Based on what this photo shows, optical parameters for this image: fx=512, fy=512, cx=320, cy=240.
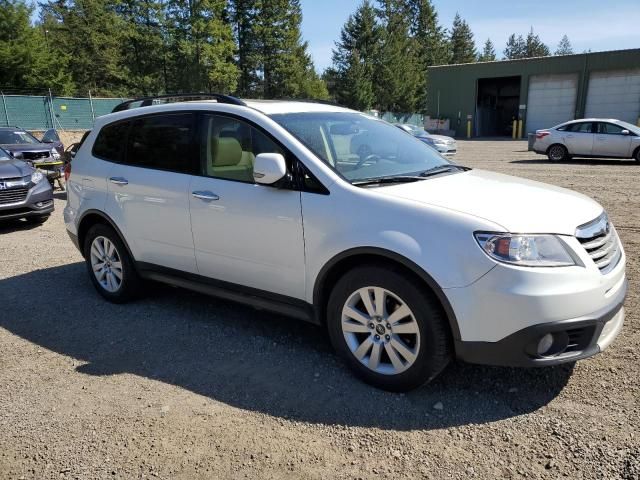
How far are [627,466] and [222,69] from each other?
49.5 meters

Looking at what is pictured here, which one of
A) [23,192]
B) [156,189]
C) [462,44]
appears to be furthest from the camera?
[462,44]

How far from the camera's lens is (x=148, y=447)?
2.86 metres

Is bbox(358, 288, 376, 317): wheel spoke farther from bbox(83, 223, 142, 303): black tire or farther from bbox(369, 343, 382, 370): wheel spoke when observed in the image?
bbox(83, 223, 142, 303): black tire

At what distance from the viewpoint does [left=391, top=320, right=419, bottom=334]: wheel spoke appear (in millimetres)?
3063

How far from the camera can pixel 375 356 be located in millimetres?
3285

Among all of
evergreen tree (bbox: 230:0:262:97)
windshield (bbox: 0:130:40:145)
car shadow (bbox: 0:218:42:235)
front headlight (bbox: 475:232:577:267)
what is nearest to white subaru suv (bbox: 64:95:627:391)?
front headlight (bbox: 475:232:577:267)

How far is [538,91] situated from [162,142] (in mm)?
43104

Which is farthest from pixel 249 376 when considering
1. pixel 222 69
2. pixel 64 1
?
pixel 64 1

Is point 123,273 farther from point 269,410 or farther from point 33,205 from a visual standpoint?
point 33,205

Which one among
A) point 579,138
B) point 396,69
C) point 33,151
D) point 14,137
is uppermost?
point 396,69

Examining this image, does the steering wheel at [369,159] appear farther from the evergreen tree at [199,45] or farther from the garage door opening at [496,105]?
the evergreen tree at [199,45]

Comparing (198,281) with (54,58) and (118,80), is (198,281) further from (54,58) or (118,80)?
(118,80)

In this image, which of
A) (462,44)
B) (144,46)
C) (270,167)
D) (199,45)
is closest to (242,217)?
(270,167)

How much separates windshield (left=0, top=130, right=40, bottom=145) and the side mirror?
1286 cm
